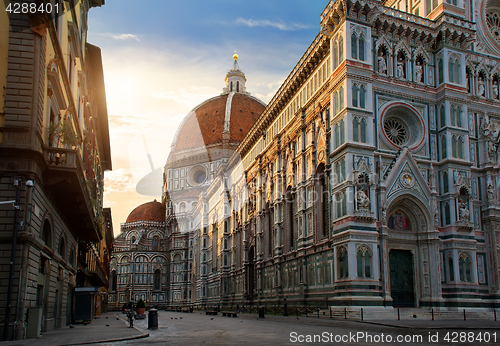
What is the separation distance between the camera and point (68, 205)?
25.6 meters

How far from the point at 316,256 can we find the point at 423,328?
14659 millimetres

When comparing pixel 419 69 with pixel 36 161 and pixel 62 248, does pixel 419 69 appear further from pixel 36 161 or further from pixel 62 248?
pixel 36 161

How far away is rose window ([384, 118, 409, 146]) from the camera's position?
3471cm

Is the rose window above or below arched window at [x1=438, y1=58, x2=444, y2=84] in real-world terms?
below

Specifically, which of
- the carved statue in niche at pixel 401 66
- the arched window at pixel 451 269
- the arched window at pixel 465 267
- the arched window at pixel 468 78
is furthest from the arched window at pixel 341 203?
the arched window at pixel 468 78

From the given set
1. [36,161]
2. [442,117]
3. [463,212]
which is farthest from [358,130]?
[36,161]

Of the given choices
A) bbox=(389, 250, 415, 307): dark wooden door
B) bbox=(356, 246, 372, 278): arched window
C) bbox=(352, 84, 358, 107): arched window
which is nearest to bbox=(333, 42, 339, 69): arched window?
bbox=(352, 84, 358, 107): arched window

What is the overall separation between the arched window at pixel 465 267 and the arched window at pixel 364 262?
22.5 feet

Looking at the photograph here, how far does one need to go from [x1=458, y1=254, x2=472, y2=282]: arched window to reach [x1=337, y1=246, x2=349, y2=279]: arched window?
318 inches

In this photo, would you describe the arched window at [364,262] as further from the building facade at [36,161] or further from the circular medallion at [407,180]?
the building facade at [36,161]

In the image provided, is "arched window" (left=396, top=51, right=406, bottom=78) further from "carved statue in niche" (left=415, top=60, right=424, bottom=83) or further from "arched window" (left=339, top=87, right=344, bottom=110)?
"arched window" (left=339, top=87, right=344, bottom=110)

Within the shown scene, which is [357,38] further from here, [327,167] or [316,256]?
[316,256]

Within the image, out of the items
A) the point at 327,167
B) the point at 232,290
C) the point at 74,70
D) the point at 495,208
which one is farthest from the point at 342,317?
the point at 232,290

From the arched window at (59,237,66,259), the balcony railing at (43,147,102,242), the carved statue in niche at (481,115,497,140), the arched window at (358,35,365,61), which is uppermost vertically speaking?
the arched window at (358,35,365,61)
